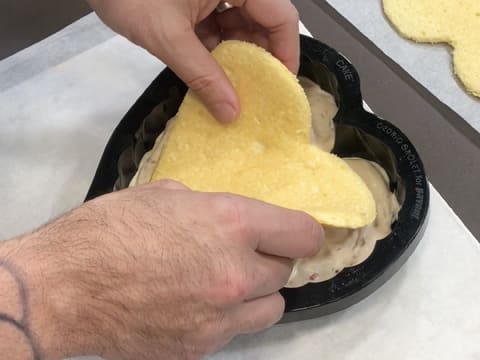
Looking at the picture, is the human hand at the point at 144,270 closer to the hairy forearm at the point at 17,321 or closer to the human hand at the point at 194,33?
the hairy forearm at the point at 17,321

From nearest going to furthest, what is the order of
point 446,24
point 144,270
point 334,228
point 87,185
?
point 144,270 < point 334,228 < point 87,185 < point 446,24

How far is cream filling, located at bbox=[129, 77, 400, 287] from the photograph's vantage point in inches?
31.2

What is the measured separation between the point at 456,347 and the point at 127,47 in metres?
0.75

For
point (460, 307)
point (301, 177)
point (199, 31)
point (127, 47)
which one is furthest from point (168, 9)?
point (460, 307)

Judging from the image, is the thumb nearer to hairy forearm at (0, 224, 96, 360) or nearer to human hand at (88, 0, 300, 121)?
human hand at (88, 0, 300, 121)

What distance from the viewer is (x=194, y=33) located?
0.84 metres

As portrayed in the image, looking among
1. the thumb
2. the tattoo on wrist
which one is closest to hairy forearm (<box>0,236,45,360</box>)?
the tattoo on wrist

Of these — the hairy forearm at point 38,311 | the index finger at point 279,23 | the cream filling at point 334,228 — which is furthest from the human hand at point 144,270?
the index finger at point 279,23

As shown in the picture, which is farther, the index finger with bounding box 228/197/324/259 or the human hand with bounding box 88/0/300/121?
the human hand with bounding box 88/0/300/121

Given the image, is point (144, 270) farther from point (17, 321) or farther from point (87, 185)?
point (87, 185)

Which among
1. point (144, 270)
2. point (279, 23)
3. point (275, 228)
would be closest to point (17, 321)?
point (144, 270)

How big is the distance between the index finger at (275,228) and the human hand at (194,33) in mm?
241

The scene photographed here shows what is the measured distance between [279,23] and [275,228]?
348 mm

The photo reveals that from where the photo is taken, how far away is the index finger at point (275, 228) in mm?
616
